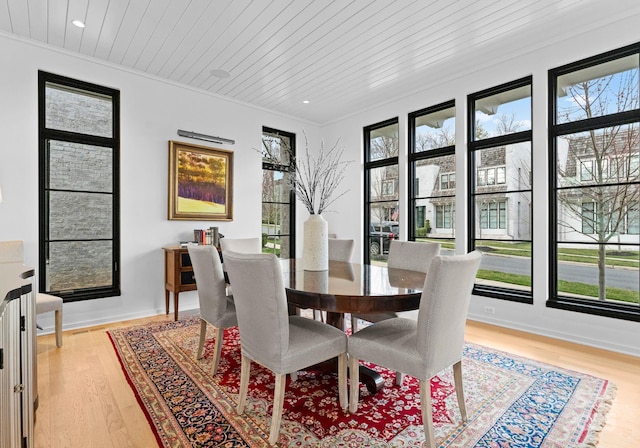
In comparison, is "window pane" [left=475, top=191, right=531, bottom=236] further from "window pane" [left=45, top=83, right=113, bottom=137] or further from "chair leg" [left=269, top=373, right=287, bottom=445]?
"window pane" [left=45, top=83, right=113, bottom=137]

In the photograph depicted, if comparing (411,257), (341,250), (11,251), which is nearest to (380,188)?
(341,250)

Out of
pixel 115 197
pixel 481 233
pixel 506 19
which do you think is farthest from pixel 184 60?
pixel 481 233

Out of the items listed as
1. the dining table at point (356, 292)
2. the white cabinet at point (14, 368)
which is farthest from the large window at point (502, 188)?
the white cabinet at point (14, 368)

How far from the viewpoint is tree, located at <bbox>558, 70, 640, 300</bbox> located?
9.75ft

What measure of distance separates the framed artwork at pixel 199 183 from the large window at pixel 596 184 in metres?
3.86

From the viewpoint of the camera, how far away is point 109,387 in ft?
7.46

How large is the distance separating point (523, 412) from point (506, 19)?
3.05m

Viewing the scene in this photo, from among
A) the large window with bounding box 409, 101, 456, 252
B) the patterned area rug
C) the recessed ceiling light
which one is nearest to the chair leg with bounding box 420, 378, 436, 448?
the patterned area rug

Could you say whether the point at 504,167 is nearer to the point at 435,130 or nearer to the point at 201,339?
the point at 435,130

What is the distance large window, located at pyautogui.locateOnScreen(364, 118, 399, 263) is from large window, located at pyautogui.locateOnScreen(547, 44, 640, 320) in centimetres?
197

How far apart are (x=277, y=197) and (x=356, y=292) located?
12.3 ft

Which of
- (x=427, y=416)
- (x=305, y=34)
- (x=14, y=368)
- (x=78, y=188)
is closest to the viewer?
(x=14, y=368)

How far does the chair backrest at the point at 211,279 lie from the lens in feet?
7.84

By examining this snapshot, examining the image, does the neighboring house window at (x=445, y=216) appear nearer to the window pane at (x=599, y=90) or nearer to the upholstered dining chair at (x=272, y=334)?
the window pane at (x=599, y=90)
